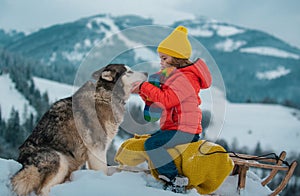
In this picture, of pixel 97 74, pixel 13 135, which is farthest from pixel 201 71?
pixel 13 135

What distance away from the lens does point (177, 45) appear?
21.1 ft

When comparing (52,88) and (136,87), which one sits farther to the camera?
(52,88)

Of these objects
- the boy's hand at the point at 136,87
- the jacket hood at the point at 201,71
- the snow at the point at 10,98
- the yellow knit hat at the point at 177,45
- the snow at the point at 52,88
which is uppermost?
the yellow knit hat at the point at 177,45

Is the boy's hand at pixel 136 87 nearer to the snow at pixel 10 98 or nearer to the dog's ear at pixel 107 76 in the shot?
the dog's ear at pixel 107 76

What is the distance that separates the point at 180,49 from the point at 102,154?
8.81 feet

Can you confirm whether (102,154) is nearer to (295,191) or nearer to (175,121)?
(175,121)

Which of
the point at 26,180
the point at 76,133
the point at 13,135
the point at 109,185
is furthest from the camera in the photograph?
the point at 13,135

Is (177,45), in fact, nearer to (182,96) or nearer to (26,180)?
(182,96)

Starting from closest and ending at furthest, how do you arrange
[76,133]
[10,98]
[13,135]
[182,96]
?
[182,96]
[76,133]
[13,135]
[10,98]

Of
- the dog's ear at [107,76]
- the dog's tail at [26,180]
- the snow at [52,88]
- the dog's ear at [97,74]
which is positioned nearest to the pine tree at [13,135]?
the snow at [52,88]

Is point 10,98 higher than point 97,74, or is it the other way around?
point 97,74

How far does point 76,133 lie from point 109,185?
1.83 m

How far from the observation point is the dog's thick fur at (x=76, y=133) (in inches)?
253

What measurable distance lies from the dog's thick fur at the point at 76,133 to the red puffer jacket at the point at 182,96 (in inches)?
35.4
